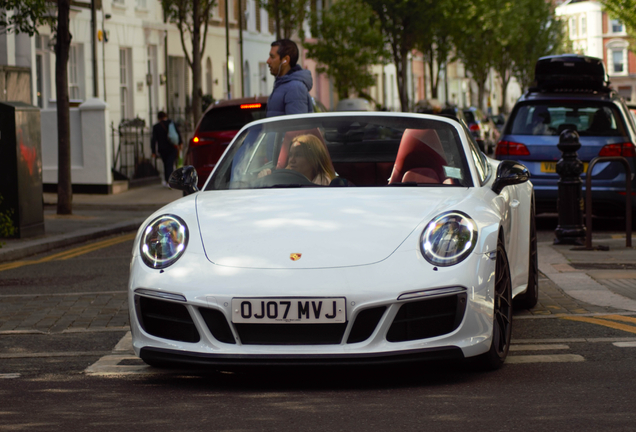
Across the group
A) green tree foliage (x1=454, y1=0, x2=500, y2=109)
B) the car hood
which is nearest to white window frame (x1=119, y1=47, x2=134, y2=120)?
green tree foliage (x1=454, y1=0, x2=500, y2=109)

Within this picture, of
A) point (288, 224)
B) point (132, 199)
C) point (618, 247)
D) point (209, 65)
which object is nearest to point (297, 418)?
point (288, 224)

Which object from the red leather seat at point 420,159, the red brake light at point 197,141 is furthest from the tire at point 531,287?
the red brake light at point 197,141

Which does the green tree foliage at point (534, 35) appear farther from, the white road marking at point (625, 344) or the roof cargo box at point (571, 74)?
the white road marking at point (625, 344)

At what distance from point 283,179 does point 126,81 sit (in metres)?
26.0

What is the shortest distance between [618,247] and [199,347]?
274 inches

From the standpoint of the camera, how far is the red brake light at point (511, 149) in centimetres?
→ 1310

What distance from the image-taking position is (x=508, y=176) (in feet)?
19.2

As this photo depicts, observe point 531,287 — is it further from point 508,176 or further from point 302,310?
point 302,310

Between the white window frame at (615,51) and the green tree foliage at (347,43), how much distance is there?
2996 inches

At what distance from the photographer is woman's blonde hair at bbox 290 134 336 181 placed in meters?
6.23

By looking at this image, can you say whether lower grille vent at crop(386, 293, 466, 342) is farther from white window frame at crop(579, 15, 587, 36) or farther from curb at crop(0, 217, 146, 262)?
white window frame at crop(579, 15, 587, 36)

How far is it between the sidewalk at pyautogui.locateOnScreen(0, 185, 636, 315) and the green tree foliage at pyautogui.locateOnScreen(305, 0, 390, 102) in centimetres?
2734

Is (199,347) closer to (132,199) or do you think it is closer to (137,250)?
(137,250)

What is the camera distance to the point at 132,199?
68.0 ft
